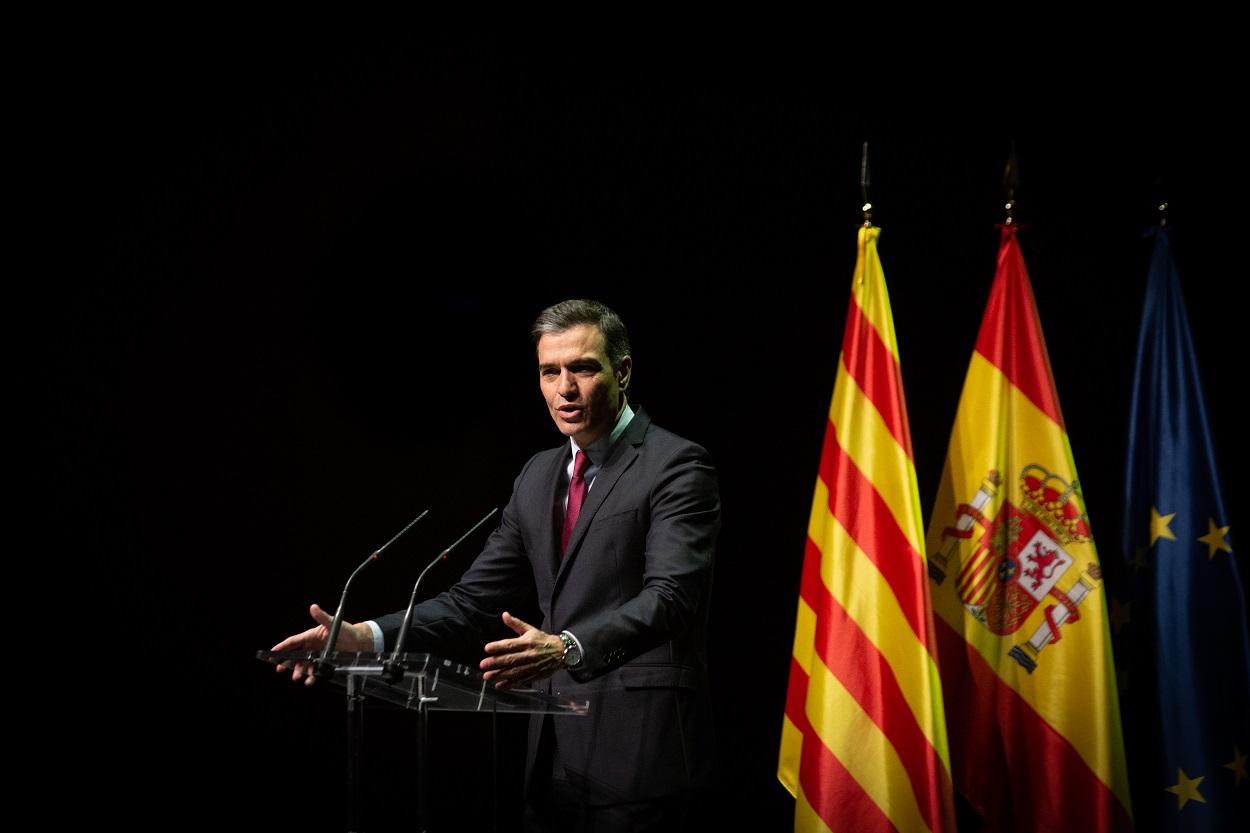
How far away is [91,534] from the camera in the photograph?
3.34m

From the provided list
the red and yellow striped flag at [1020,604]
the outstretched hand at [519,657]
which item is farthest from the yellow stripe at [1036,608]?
the outstretched hand at [519,657]

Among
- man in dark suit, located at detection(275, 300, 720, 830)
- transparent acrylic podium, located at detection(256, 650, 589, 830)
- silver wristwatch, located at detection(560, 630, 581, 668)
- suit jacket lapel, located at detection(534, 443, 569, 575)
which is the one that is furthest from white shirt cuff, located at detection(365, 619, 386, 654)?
silver wristwatch, located at detection(560, 630, 581, 668)

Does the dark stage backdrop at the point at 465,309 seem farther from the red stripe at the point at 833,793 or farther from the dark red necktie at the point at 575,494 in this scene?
the dark red necktie at the point at 575,494

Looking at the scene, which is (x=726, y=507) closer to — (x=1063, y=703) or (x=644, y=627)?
(x=1063, y=703)

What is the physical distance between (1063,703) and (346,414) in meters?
2.15

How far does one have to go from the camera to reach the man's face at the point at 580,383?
2.75m

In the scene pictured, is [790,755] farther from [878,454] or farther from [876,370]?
[876,370]

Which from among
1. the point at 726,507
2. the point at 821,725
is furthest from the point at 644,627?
the point at 726,507

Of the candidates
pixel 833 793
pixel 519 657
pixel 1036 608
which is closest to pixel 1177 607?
pixel 1036 608

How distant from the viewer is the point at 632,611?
2.32 meters

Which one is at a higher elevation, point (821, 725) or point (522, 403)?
point (522, 403)

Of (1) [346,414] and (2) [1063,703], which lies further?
(1) [346,414]

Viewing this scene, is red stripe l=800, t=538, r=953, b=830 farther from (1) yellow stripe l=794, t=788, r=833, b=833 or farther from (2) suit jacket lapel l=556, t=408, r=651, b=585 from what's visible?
(2) suit jacket lapel l=556, t=408, r=651, b=585

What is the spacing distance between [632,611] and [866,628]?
1021mm
